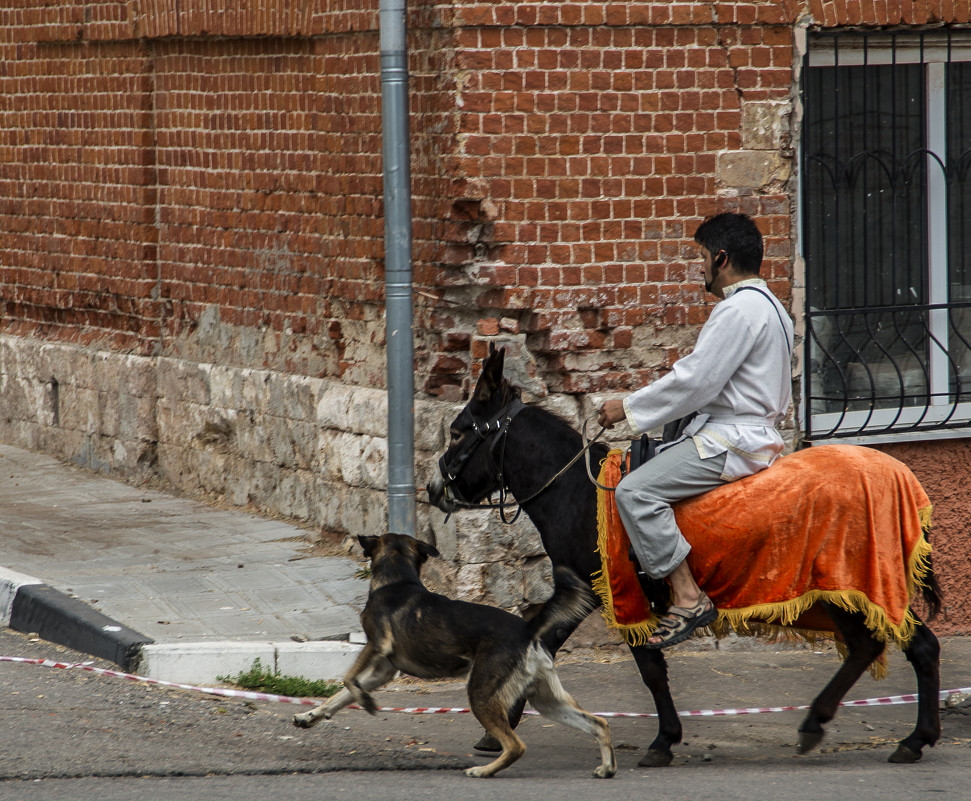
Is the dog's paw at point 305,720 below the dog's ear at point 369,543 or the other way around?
below

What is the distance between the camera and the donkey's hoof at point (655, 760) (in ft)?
20.5

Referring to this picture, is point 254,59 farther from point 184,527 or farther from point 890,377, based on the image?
point 890,377

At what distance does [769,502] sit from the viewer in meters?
6.19

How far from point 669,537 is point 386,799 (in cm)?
160

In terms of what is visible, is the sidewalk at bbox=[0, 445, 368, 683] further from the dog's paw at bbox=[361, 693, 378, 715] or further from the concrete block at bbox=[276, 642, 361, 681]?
the dog's paw at bbox=[361, 693, 378, 715]

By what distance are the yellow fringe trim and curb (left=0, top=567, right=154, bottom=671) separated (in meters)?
Answer: 2.51

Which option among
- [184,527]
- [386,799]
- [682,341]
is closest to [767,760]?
[386,799]

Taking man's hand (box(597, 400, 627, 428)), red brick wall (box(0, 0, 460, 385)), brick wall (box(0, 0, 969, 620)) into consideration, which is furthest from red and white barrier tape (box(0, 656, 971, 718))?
red brick wall (box(0, 0, 460, 385))

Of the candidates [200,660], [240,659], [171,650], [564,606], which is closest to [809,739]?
[564,606]

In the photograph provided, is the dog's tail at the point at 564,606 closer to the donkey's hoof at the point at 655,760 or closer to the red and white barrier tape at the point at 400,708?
the donkey's hoof at the point at 655,760

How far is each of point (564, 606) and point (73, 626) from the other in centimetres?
299

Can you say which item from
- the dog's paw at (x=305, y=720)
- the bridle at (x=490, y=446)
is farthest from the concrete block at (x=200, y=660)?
the bridle at (x=490, y=446)

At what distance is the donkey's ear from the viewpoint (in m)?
6.46

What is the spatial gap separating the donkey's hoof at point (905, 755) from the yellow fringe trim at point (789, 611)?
453mm
